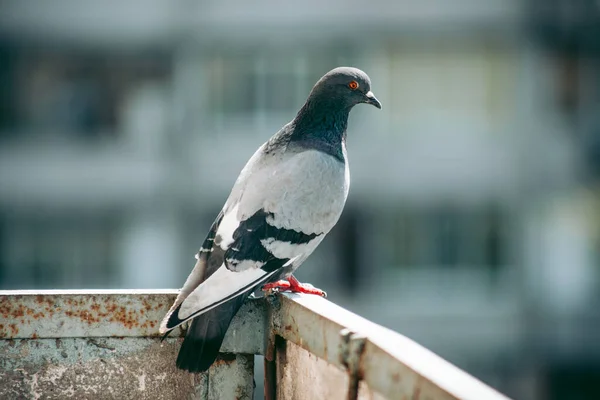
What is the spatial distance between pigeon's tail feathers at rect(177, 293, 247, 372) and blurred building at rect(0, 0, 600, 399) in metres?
13.2

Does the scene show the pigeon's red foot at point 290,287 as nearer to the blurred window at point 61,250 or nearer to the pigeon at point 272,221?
the pigeon at point 272,221

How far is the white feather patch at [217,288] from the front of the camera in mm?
3540

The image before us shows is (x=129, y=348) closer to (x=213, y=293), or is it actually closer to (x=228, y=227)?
(x=213, y=293)

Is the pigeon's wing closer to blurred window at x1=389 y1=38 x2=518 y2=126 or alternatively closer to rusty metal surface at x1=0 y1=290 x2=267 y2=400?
rusty metal surface at x1=0 y1=290 x2=267 y2=400

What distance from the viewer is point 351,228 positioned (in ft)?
57.8

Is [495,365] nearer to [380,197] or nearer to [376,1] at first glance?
[380,197]

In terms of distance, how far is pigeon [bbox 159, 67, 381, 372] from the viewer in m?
3.63

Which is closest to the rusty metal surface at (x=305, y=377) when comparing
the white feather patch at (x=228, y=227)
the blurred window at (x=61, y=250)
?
the white feather patch at (x=228, y=227)

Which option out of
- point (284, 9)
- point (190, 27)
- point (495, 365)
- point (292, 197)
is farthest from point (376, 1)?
point (292, 197)

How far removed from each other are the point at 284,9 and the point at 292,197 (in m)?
12.5

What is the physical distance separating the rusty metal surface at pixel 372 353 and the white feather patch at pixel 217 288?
242mm

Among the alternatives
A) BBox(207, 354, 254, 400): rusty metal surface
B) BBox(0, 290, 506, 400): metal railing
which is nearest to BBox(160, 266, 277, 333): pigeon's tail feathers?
BBox(0, 290, 506, 400): metal railing

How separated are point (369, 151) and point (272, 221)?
12.8 m

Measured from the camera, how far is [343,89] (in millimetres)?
5180
